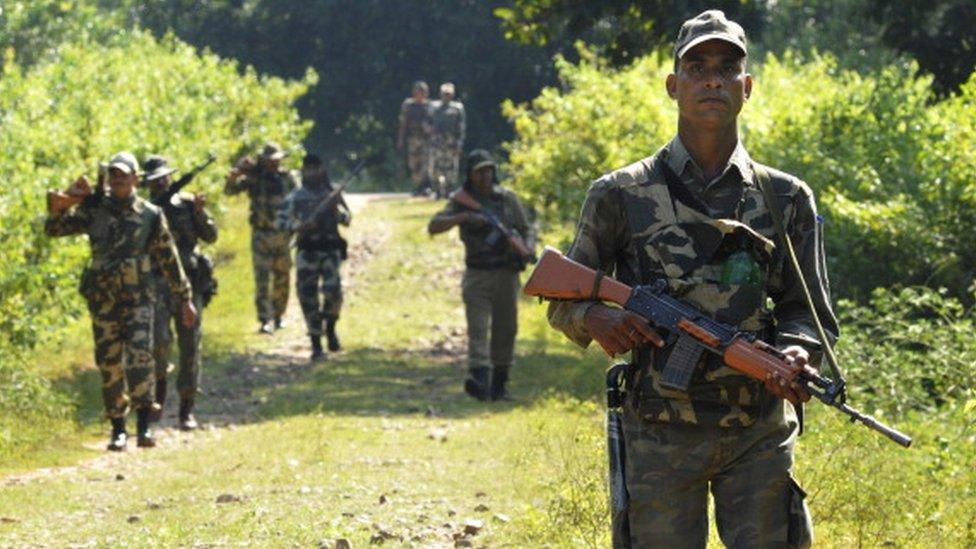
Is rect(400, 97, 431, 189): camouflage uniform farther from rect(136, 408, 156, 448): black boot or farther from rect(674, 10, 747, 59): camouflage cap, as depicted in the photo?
rect(674, 10, 747, 59): camouflage cap

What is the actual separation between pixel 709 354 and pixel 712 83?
0.77 m

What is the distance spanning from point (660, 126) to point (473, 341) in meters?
3.78

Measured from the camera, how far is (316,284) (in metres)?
20.7

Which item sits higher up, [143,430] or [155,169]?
[155,169]

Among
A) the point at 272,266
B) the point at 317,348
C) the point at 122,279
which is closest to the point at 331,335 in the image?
the point at 317,348

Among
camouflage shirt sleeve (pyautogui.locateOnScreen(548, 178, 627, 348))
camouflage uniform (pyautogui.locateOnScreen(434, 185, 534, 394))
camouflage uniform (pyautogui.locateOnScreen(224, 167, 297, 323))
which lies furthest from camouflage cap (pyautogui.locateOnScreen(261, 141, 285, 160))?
camouflage shirt sleeve (pyautogui.locateOnScreen(548, 178, 627, 348))

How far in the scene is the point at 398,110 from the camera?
2109 inches

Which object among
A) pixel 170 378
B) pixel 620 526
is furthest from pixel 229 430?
pixel 620 526

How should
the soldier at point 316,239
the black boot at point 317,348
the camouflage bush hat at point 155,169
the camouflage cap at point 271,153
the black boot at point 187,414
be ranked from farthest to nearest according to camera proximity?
the camouflage cap at point 271,153
the black boot at point 317,348
the soldier at point 316,239
the black boot at point 187,414
the camouflage bush hat at point 155,169

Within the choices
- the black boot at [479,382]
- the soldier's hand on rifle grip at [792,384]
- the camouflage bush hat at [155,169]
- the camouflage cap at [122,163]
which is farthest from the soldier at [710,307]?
the black boot at [479,382]

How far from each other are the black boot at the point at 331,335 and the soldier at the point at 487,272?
367 centimetres

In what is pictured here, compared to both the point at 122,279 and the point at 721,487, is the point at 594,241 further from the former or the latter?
the point at 122,279

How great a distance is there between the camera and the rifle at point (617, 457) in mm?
6293

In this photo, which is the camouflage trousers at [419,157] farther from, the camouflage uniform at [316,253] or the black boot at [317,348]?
the black boot at [317,348]
